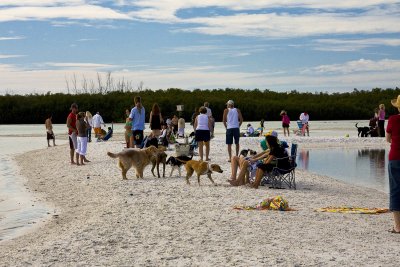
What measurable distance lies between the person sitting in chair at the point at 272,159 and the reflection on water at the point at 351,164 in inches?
124

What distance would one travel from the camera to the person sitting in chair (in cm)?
1188

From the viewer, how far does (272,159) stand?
1190 centimetres

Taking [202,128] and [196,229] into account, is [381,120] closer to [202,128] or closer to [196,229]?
[202,128]

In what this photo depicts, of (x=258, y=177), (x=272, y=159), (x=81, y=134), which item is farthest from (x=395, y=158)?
(x=81, y=134)

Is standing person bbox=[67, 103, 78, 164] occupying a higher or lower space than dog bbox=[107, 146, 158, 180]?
higher

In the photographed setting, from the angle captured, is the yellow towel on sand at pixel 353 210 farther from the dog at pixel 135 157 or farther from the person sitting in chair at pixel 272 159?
the dog at pixel 135 157

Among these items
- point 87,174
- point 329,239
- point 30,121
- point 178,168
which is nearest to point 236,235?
point 329,239

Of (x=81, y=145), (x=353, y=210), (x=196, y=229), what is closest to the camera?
(x=196, y=229)

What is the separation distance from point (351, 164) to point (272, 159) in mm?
9313

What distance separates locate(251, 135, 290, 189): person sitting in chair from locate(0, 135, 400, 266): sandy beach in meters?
0.33

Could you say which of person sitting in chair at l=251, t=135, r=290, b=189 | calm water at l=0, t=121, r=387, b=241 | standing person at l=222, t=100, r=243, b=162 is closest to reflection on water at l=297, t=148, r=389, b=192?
calm water at l=0, t=121, r=387, b=241

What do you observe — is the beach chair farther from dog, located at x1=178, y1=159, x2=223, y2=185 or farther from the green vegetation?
the green vegetation

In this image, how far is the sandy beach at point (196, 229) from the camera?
6.87m

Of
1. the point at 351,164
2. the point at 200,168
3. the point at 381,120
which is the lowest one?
the point at 351,164
